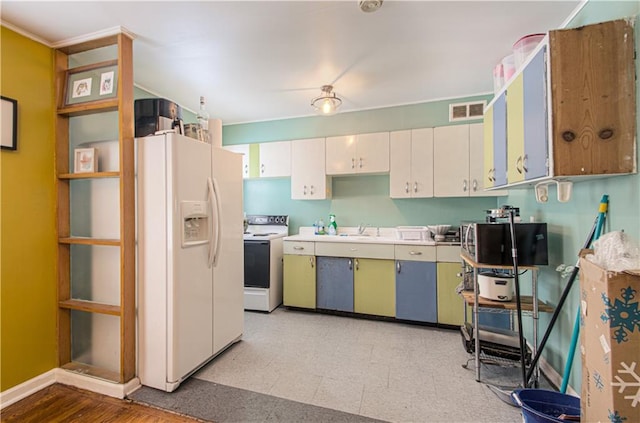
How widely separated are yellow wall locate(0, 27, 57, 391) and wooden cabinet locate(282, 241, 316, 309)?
6.92 feet

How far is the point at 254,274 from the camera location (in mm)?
3549

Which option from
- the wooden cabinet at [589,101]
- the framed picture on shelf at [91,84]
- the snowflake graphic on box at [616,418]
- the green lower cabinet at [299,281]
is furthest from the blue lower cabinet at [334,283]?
the framed picture on shelf at [91,84]

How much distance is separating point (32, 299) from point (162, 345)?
3.23ft

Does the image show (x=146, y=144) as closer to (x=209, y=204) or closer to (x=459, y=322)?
(x=209, y=204)

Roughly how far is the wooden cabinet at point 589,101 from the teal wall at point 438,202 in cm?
10

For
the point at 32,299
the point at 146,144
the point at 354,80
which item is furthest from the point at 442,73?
the point at 32,299

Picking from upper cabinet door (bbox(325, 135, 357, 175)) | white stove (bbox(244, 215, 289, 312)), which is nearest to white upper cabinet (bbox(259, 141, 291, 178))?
upper cabinet door (bbox(325, 135, 357, 175))

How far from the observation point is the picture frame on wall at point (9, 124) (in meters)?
1.86

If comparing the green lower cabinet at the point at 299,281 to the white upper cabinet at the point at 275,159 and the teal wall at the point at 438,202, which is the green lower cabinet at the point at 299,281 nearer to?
the teal wall at the point at 438,202

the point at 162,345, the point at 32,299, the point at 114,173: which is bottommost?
the point at 162,345

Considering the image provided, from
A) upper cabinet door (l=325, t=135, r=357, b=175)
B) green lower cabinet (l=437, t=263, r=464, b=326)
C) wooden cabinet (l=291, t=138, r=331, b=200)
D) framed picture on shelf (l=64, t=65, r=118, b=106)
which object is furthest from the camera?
wooden cabinet (l=291, t=138, r=331, b=200)

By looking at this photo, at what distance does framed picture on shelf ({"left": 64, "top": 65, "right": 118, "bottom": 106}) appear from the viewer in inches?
82.0

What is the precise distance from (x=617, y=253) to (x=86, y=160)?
127 inches

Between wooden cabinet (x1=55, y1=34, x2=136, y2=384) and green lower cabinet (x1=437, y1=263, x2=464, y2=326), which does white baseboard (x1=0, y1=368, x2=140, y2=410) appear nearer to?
wooden cabinet (x1=55, y1=34, x2=136, y2=384)
